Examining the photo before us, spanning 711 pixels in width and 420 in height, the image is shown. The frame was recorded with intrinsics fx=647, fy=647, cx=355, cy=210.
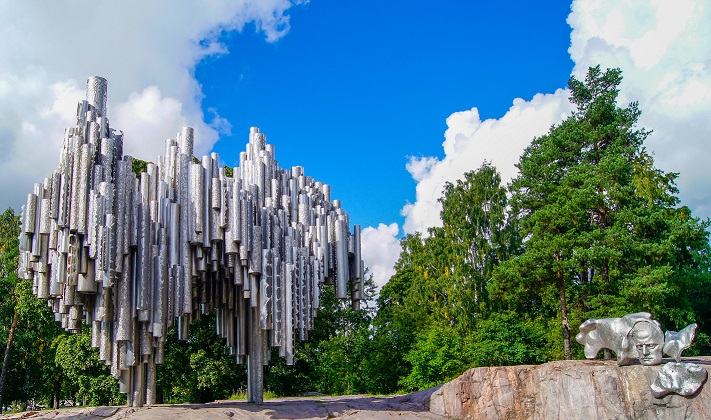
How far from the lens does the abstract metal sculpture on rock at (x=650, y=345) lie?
43.2ft

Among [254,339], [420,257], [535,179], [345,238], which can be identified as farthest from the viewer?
[420,257]

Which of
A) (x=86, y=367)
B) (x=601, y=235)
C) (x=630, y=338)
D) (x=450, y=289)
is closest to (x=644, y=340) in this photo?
(x=630, y=338)

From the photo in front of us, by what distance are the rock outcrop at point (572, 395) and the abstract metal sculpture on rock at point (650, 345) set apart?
197 mm

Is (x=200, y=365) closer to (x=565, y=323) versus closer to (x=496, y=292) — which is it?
(x=496, y=292)

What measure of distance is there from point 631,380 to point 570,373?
3.96 ft

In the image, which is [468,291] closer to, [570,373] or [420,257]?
[420,257]

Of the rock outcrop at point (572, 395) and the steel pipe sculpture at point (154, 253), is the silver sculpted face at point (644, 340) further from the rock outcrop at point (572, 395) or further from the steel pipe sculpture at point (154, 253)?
the steel pipe sculpture at point (154, 253)

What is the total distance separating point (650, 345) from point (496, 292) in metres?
10.4

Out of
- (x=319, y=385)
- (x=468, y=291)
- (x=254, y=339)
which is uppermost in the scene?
(x=468, y=291)

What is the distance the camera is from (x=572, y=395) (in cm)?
1362

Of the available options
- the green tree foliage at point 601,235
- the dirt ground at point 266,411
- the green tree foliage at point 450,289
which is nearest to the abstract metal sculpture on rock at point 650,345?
Result: the dirt ground at point 266,411

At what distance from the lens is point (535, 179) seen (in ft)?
90.3

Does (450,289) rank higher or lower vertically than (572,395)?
higher

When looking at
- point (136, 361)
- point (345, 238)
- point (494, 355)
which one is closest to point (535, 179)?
point (494, 355)
